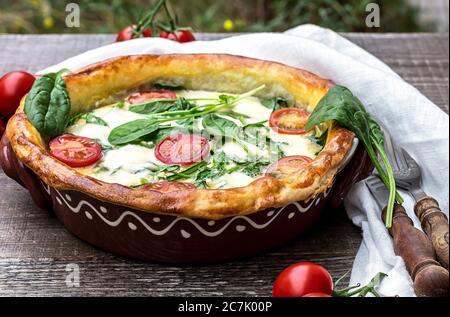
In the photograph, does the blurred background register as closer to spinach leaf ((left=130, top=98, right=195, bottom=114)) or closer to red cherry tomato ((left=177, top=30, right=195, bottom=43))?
red cherry tomato ((left=177, top=30, right=195, bottom=43))

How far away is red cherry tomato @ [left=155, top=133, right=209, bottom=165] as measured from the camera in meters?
2.42

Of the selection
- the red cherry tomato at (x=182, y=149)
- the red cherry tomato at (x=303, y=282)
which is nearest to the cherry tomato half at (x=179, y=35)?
the red cherry tomato at (x=182, y=149)

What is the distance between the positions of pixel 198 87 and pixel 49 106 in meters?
0.58

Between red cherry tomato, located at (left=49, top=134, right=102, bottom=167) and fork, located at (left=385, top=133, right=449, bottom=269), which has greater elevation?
red cherry tomato, located at (left=49, top=134, right=102, bottom=167)

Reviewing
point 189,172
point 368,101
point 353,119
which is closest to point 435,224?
point 353,119

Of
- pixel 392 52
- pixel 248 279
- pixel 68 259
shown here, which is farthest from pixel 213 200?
pixel 392 52

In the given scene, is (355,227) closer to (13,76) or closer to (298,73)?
(298,73)

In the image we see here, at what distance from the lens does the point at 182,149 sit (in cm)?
246

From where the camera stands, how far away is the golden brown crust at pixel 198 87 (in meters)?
2.13

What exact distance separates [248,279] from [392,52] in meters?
1.83

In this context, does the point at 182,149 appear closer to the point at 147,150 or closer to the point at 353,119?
the point at 147,150

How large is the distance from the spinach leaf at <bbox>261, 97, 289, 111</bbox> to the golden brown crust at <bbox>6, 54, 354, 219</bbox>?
0.08 ft

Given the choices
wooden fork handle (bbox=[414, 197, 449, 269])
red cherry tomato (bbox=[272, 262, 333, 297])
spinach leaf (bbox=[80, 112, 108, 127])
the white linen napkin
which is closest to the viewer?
red cherry tomato (bbox=[272, 262, 333, 297])

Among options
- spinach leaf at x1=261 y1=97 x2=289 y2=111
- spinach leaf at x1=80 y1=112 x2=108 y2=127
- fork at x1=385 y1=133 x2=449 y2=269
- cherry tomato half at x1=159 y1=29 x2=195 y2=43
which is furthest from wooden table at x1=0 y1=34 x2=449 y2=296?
cherry tomato half at x1=159 y1=29 x2=195 y2=43
